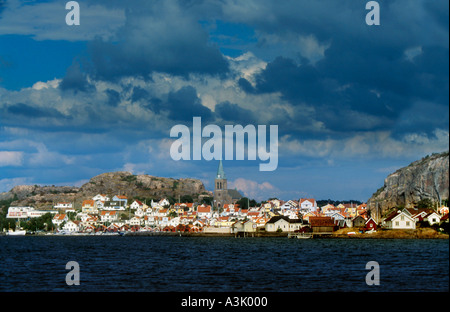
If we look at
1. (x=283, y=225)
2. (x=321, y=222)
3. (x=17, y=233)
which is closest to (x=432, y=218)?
(x=321, y=222)

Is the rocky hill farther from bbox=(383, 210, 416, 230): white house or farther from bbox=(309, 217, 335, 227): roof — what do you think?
bbox=(309, 217, 335, 227): roof

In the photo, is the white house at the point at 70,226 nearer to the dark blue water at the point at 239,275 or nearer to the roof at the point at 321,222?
the roof at the point at 321,222

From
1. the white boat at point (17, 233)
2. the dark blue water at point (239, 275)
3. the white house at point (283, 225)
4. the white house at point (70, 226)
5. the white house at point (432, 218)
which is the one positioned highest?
the white house at point (432, 218)

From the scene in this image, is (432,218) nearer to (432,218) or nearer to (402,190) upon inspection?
(432,218)

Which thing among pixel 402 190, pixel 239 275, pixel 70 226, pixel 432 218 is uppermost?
pixel 402 190

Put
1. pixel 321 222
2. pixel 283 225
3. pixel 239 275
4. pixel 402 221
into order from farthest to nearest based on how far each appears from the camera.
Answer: pixel 283 225 → pixel 321 222 → pixel 402 221 → pixel 239 275

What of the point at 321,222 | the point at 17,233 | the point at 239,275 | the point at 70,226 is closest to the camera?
the point at 239,275

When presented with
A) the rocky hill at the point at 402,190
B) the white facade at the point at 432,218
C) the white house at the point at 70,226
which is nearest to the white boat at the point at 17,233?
the white house at the point at 70,226

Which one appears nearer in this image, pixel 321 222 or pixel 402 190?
pixel 321 222

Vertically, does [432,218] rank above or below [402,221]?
above

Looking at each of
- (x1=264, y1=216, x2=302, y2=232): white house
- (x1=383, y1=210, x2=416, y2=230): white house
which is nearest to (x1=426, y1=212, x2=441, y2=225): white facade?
(x1=383, y1=210, x2=416, y2=230): white house
